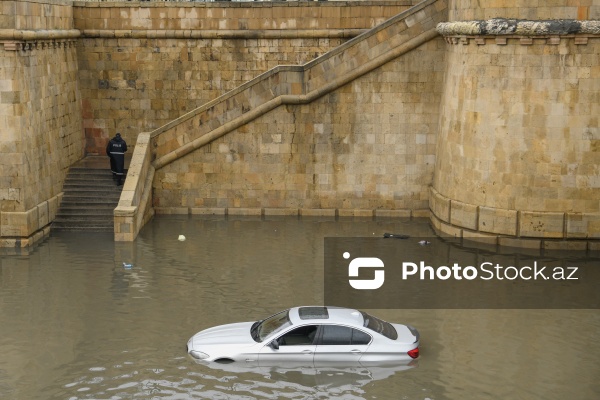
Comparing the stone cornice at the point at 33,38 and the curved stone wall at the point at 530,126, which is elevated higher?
the stone cornice at the point at 33,38

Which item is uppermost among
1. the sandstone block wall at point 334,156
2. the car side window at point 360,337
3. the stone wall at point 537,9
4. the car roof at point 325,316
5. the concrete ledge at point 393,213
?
the stone wall at point 537,9

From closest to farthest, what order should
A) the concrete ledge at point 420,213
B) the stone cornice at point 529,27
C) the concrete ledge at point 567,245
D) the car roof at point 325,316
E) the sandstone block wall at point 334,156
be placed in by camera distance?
1. the car roof at point 325,316
2. the stone cornice at point 529,27
3. the concrete ledge at point 567,245
4. the sandstone block wall at point 334,156
5. the concrete ledge at point 420,213

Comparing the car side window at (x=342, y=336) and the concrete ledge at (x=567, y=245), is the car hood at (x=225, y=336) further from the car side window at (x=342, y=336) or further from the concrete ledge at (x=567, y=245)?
the concrete ledge at (x=567, y=245)

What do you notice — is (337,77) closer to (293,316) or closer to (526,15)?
(526,15)

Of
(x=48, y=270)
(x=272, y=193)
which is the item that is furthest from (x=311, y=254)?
(x=48, y=270)

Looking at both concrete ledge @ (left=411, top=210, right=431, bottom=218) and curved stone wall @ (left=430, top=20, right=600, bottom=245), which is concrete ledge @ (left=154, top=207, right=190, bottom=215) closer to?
concrete ledge @ (left=411, top=210, right=431, bottom=218)

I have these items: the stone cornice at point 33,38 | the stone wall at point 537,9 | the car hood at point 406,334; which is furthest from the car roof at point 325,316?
the stone cornice at point 33,38

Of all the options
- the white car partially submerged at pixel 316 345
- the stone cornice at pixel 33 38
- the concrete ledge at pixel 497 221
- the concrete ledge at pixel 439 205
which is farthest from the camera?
the concrete ledge at pixel 439 205

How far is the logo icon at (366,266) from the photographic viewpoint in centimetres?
2034

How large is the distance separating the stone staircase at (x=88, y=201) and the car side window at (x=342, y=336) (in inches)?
416

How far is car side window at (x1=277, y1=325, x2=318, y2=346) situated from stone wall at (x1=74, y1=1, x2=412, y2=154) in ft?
46.6

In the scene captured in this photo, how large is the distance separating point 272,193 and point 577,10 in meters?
9.26

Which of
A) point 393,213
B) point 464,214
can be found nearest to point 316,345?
point 464,214

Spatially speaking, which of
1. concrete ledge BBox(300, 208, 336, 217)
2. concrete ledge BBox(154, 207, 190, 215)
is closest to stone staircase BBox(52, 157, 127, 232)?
concrete ledge BBox(154, 207, 190, 215)
